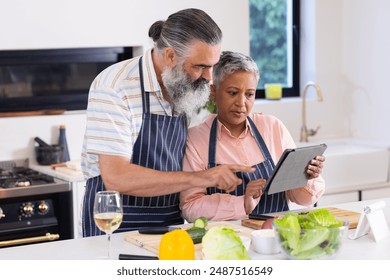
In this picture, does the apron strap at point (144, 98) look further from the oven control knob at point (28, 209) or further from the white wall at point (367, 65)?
the white wall at point (367, 65)

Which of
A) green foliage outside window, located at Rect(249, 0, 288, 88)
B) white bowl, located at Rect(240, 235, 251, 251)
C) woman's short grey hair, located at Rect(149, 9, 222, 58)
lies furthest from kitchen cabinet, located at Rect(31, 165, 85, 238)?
green foliage outside window, located at Rect(249, 0, 288, 88)

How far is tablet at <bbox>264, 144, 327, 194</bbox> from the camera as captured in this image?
286cm

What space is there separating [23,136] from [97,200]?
7.65 ft

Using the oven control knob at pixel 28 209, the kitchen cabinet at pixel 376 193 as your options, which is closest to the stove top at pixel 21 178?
the oven control knob at pixel 28 209

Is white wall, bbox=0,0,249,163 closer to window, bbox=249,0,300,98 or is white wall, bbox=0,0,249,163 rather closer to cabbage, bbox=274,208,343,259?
window, bbox=249,0,300,98

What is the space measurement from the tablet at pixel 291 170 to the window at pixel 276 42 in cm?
270

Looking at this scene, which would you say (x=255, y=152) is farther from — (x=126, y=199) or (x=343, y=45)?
(x=343, y=45)

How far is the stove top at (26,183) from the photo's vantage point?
4109 mm

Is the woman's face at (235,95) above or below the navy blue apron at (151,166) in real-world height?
above

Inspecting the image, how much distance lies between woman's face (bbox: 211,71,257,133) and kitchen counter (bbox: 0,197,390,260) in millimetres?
771

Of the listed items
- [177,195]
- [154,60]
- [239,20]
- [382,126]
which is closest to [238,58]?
[154,60]

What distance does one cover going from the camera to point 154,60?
3.07 metres

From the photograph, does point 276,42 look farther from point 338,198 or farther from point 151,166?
point 151,166

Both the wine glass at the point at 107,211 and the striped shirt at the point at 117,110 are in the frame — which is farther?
the striped shirt at the point at 117,110
